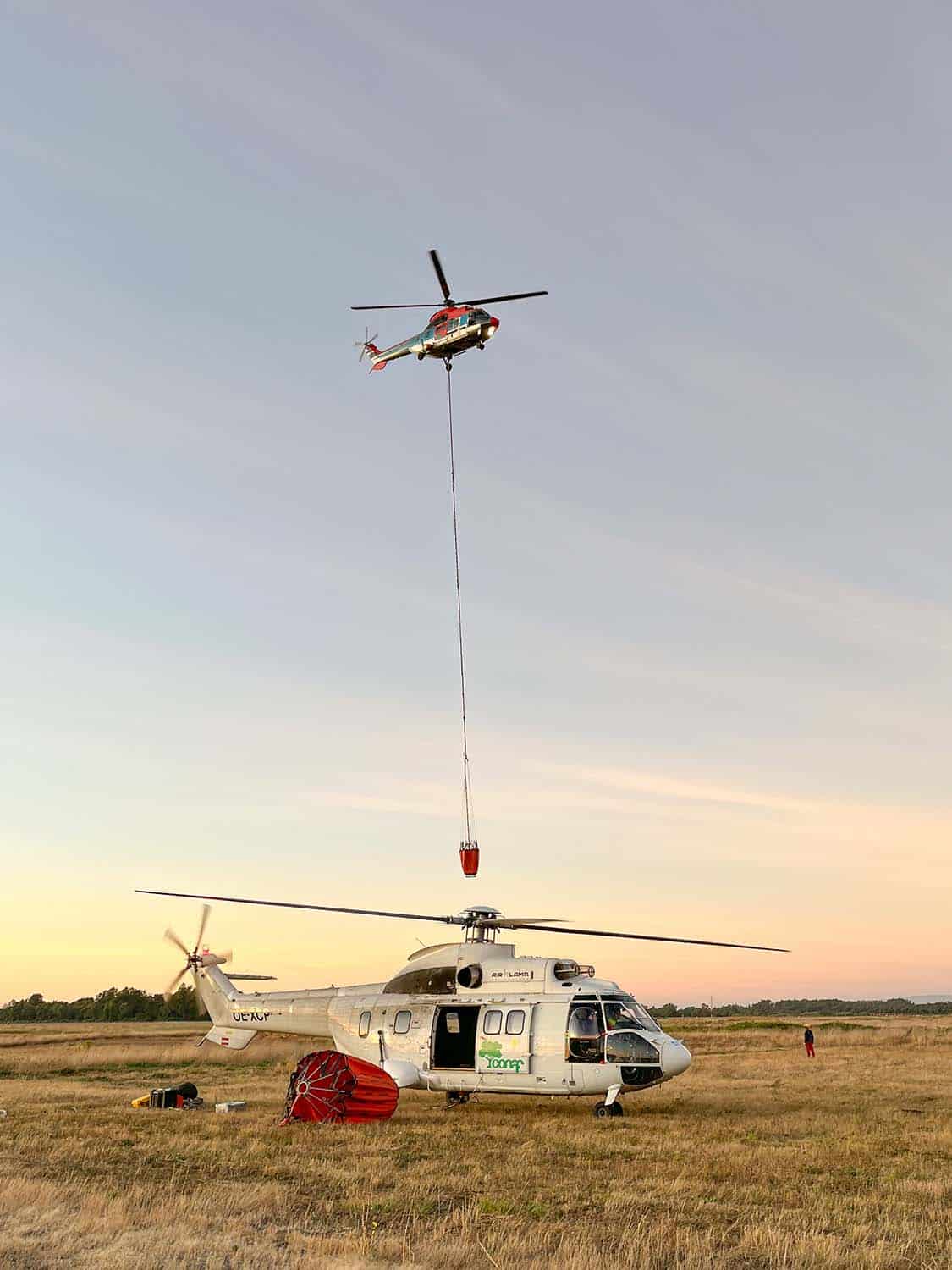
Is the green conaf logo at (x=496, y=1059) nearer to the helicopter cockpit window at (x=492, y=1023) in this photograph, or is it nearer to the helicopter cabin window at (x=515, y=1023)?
the helicopter cockpit window at (x=492, y=1023)

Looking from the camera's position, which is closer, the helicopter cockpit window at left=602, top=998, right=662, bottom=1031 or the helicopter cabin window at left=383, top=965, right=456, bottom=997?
the helicopter cockpit window at left=602, top=998, right=662, bottom=1031

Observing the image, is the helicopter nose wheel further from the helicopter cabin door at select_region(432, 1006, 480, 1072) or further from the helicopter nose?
the helicopter cabin door at select_region(432, 1006, 480, 1072)

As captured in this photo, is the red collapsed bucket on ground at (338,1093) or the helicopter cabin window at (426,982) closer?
the red collapsed bucket on ground at (338,1093)

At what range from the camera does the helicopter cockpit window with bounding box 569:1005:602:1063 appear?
73.6 ft

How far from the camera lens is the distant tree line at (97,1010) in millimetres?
126938

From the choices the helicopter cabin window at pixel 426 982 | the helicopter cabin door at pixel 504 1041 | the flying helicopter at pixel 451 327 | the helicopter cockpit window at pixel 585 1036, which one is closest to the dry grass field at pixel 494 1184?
the helicopter cabin door at pixel 504 1041

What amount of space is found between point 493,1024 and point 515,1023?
560 mm

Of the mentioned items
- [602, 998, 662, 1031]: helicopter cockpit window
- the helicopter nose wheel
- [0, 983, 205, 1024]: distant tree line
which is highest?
[602, 998, 662, 1031]: helicopter cockpit window

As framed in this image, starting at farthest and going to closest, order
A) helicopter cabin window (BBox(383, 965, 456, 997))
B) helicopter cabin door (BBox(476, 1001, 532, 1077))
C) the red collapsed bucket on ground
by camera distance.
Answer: helicopter cabin window (BBox(383, 965, 456, 997)) → helicopter cabin door (BBox(476, 1001, 532, 1077)) → the red collapsed bucket on ground

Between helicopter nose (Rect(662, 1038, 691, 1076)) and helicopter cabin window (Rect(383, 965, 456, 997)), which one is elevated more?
helicopter cabin window (Rect(383, 965, 456, 997))

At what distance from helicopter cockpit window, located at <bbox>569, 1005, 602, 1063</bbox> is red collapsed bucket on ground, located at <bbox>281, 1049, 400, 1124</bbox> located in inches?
152

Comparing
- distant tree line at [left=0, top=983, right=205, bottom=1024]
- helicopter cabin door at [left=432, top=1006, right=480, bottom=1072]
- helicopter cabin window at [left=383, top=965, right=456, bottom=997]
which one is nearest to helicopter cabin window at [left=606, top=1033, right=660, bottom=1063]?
helicopter cabin door at [left=432, top=1006, right=480, bottom=1072]

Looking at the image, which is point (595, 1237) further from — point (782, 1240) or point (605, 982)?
point (605, 982)

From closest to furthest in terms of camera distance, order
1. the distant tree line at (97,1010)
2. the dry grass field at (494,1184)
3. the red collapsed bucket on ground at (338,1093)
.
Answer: the dry grass field at (494,1184)
the red collapsed bucket on ground at (338,1093)
the distant tree line at (97,1010)
